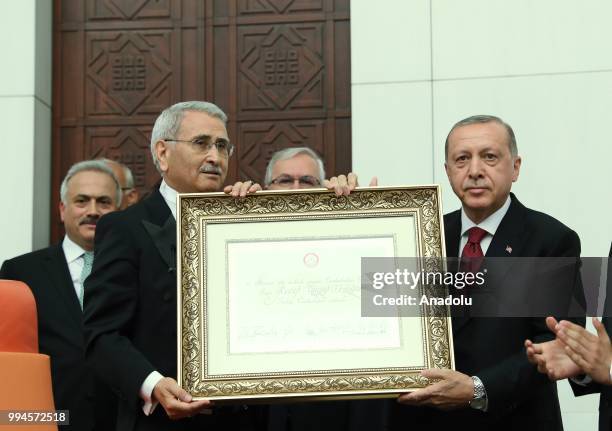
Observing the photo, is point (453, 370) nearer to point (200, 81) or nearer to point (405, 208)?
point (405, 208)

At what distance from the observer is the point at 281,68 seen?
688 centimetres

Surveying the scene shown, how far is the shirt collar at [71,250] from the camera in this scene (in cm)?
563

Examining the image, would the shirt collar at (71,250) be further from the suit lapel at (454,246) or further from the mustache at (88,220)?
the suit lapel at (454,246)

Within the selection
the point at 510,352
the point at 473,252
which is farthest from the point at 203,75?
the point at 510,352

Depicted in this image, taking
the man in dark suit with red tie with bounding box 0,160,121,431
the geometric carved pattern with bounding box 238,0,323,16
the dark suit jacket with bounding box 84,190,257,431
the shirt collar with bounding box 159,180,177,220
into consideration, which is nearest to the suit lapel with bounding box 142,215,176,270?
the dark suit jacket with bounding box 84,190,257,431

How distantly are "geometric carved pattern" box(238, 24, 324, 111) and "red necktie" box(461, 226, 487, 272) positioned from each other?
8.92 ft

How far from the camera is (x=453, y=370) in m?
3.87

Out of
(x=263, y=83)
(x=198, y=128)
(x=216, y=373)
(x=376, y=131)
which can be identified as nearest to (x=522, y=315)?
(x=216, y=373)

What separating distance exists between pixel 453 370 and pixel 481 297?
40cm

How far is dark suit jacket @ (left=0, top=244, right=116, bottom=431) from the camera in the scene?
4.98 m

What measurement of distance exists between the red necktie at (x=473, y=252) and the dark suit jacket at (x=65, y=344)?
5.98 ft

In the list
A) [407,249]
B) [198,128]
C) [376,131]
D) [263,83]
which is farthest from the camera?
[263,83]

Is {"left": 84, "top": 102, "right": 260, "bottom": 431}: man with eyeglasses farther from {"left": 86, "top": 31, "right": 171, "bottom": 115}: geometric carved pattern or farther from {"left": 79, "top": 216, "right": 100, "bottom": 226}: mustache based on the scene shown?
{"left": 86, "top": 31, "right": 171, "bottom": 115}: geometric carved pattern

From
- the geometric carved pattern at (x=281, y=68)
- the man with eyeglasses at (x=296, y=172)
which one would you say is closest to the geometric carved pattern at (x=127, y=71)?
the geometric carved pattern at (x=281, y=68)
